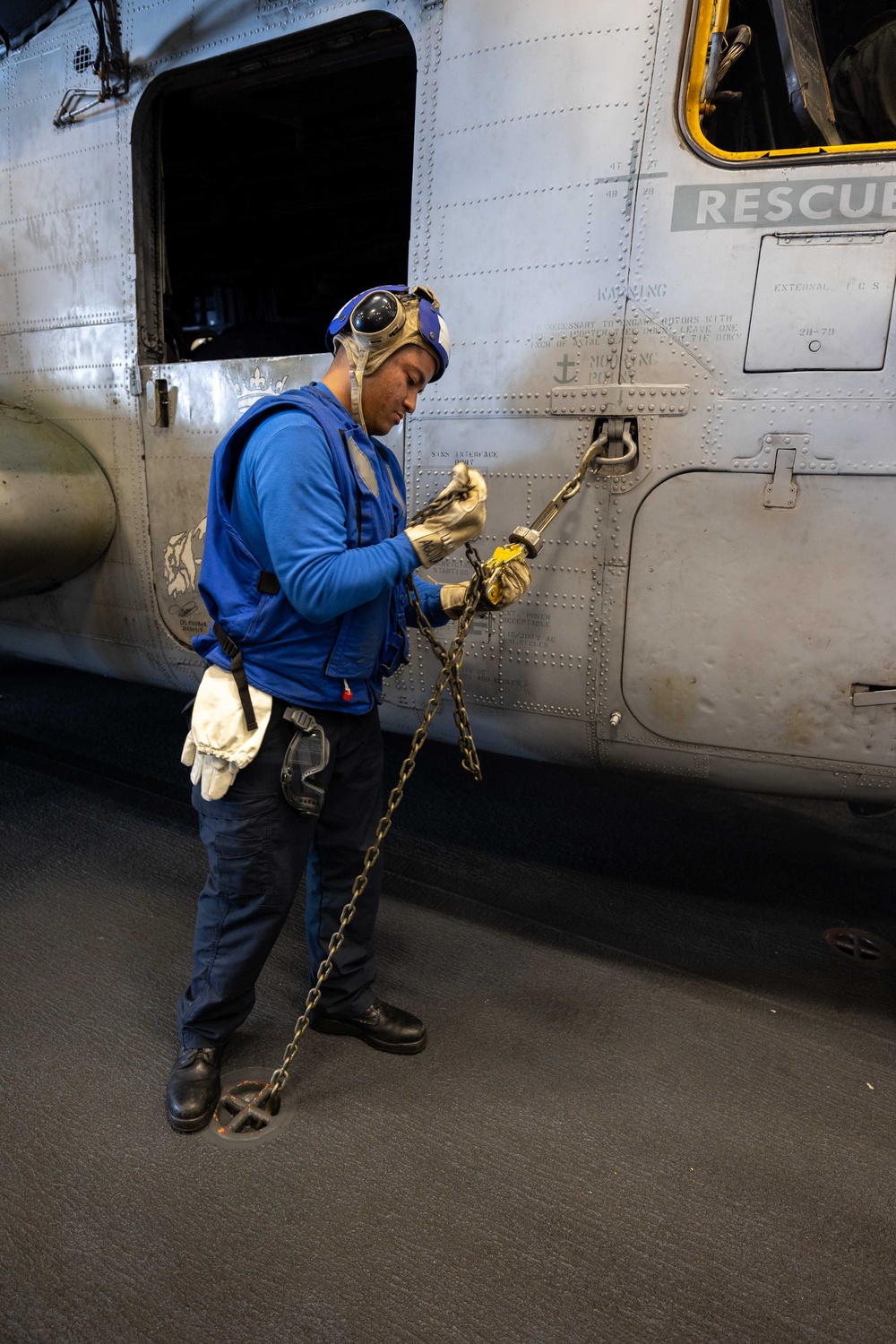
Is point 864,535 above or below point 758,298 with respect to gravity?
below

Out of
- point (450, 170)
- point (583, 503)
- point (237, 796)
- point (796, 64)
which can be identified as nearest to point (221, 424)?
point (450, 170)

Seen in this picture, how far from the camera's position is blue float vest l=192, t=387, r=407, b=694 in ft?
7.11

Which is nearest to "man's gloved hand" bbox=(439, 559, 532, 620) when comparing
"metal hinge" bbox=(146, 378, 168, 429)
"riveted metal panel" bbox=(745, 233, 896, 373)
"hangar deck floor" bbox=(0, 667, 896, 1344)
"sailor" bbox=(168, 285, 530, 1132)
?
"sailor" bbox=(168, 285, 530, 1132)

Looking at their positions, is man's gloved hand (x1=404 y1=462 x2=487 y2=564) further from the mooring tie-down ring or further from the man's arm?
the mooring tie-down ring

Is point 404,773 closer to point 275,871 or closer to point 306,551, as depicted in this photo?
point 275,871

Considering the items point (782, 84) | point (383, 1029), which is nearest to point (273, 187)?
point (782, 84)

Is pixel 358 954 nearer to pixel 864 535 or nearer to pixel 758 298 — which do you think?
pixel 864 535

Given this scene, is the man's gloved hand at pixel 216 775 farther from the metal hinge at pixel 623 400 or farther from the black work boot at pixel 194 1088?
the metal hinge at pixel 623 400

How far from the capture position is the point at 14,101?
12.6ft

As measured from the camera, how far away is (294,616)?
87.2 inches

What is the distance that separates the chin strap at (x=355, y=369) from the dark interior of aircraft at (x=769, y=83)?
1297mm

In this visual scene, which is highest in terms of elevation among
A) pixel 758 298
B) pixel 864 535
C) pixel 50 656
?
pixel 758 298

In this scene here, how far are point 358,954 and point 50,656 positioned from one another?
97.0 inches

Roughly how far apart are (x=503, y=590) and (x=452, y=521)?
1.06 ft
